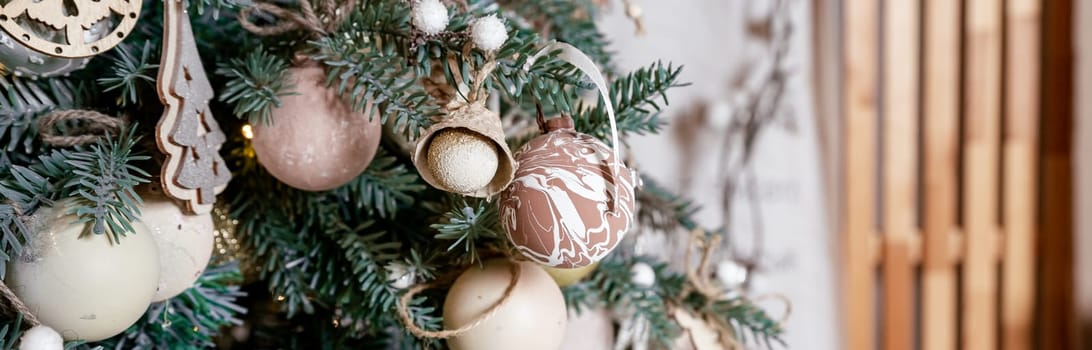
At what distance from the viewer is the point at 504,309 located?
14.1 inches

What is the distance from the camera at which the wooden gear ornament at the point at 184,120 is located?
0.33 meters

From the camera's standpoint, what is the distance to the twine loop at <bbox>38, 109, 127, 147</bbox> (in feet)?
1.10

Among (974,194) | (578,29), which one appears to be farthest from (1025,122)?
(578,29)

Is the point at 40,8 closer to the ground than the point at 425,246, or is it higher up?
higher up

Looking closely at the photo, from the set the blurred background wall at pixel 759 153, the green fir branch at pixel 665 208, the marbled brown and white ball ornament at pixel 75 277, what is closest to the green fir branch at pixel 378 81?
the marbled brown and white ball ornament at pixel 75 277

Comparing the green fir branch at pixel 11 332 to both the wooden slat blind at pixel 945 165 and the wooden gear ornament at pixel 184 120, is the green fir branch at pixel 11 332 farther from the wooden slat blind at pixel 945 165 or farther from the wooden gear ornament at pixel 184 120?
the wooden slat blind at pixel 945 165

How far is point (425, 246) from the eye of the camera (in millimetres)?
414

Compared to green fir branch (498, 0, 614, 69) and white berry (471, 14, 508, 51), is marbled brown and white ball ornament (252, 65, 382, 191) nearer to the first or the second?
white berry (471, 14, 508, 51)

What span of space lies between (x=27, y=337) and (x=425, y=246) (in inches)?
7.2

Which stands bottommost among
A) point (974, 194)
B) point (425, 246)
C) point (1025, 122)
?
point (974, 194)

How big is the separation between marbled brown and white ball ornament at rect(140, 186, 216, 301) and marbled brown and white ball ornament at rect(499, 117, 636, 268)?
0.15m

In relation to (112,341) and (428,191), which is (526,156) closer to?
(428,191)

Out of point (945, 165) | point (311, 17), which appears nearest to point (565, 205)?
point (311, 17)

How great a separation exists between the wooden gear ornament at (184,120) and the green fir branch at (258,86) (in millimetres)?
14
